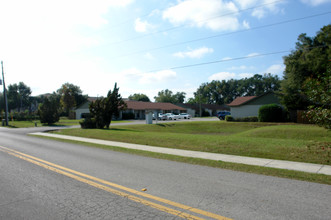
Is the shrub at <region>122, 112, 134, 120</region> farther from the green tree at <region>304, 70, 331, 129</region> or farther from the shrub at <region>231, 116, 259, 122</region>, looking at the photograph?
the green tree at <region>304, 70, 331, 129</region>

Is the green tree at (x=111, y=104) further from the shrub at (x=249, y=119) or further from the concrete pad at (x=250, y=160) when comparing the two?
the shrub at (x=249, y=119)

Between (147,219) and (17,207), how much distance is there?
2699 millimetres

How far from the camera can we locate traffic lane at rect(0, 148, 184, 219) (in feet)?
13.6

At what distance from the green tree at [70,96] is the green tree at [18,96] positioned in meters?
30.9

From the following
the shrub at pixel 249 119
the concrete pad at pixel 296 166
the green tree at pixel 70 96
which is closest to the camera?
the concrete pad at pixel 296 166

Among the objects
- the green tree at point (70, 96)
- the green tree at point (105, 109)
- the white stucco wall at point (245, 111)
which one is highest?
the green tree at point (70, 96)

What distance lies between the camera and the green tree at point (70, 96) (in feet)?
228

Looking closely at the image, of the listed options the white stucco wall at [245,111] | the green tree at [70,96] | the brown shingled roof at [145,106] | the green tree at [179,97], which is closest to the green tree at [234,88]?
the green tree at [179,97]

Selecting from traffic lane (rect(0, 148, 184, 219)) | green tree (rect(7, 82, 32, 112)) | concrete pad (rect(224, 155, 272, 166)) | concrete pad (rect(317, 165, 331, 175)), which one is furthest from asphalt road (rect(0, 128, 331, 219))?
green tree (rect(7, 82, 32, 112))

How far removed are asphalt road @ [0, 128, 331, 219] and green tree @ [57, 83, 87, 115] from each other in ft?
218

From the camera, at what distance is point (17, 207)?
4.56m

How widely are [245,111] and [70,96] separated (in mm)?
52866

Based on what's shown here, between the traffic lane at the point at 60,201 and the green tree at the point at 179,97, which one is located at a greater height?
the green tree at the point at 179,97

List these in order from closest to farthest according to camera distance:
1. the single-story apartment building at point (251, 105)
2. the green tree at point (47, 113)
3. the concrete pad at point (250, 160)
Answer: the concrete pad at point (250, 160)
the single-story apartment building at point (251, 105)
the green tree at point (47, 113)
